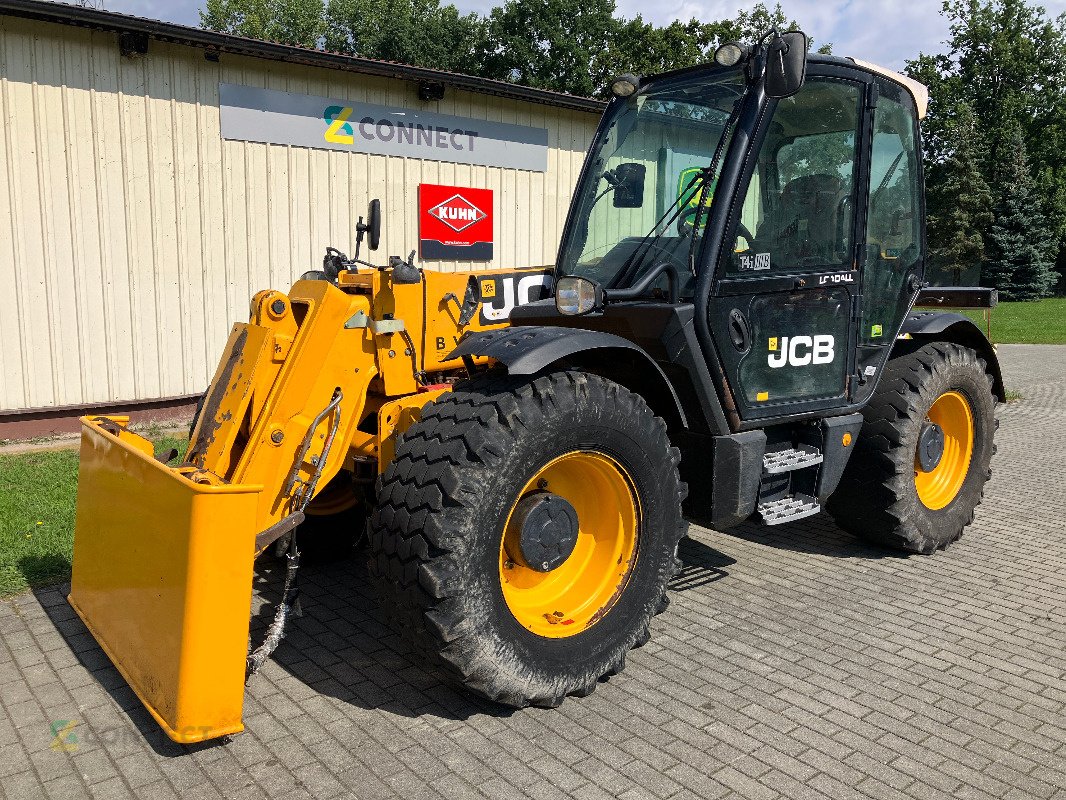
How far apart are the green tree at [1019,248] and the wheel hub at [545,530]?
38080 millimetres

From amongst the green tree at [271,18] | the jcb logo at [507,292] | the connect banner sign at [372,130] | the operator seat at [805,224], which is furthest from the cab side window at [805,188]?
the green tree at [271,18]

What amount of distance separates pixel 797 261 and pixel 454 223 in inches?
268

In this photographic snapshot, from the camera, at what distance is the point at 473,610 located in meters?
3.36

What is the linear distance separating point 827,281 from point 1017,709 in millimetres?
2227

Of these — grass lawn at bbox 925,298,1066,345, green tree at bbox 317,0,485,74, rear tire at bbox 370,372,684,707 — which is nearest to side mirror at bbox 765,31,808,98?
rear tire at bbox 370,372,684,707

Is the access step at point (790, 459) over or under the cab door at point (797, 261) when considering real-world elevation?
under

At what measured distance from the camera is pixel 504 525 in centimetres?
349

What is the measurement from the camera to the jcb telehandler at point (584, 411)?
335cm

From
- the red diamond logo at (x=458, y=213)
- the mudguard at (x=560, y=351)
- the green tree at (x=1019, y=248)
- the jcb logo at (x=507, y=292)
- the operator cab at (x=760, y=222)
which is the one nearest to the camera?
the mudguard at (x=560, y=351)

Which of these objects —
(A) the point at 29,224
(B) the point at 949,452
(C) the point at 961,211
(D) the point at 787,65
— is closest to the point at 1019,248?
(C) the point at 961,211

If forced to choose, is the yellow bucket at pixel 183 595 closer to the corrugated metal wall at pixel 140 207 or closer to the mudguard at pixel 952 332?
the mudguard at pixel 952 332

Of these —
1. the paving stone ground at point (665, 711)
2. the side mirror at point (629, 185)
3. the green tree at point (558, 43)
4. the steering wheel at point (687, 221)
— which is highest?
the green tree at point (558, 43)

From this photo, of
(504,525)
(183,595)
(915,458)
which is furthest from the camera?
(915,458)

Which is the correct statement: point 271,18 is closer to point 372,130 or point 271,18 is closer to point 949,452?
point 372,130
